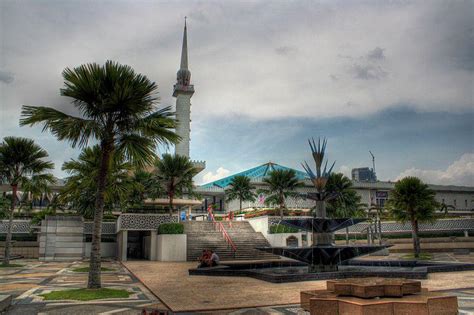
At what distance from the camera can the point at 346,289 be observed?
645 cm

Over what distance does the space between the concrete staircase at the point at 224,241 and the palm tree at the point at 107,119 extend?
15.1 m

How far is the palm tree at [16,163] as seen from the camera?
66.8 feet

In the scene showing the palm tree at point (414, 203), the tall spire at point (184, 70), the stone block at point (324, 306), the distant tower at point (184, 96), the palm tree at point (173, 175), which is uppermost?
the tall spire at point (184, 70)

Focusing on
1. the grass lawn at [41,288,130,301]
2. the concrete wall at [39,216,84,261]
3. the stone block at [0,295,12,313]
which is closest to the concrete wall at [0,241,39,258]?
the concrete wall at [39,216,84,261]

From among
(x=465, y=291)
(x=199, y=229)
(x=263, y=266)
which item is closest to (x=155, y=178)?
(x=199, y=229)

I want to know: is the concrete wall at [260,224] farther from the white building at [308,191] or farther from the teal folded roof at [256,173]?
the teal folded roof at [256,173]

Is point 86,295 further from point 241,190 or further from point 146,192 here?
point 241,190

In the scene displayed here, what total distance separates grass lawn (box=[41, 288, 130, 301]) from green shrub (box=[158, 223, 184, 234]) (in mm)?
14677

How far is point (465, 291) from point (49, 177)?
→ 20.2 metres

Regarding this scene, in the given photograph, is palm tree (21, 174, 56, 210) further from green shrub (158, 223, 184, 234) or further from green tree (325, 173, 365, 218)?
green tree (325, 173, 365, 218)

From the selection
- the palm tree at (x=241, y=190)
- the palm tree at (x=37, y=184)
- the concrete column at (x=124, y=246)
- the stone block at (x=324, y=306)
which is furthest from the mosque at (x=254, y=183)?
the stone block at (x=324, y=306)

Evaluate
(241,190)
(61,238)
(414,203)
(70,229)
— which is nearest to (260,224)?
(414,203)

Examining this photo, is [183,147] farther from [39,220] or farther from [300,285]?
[300,285]

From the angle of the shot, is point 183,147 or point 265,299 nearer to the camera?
point 265,299
